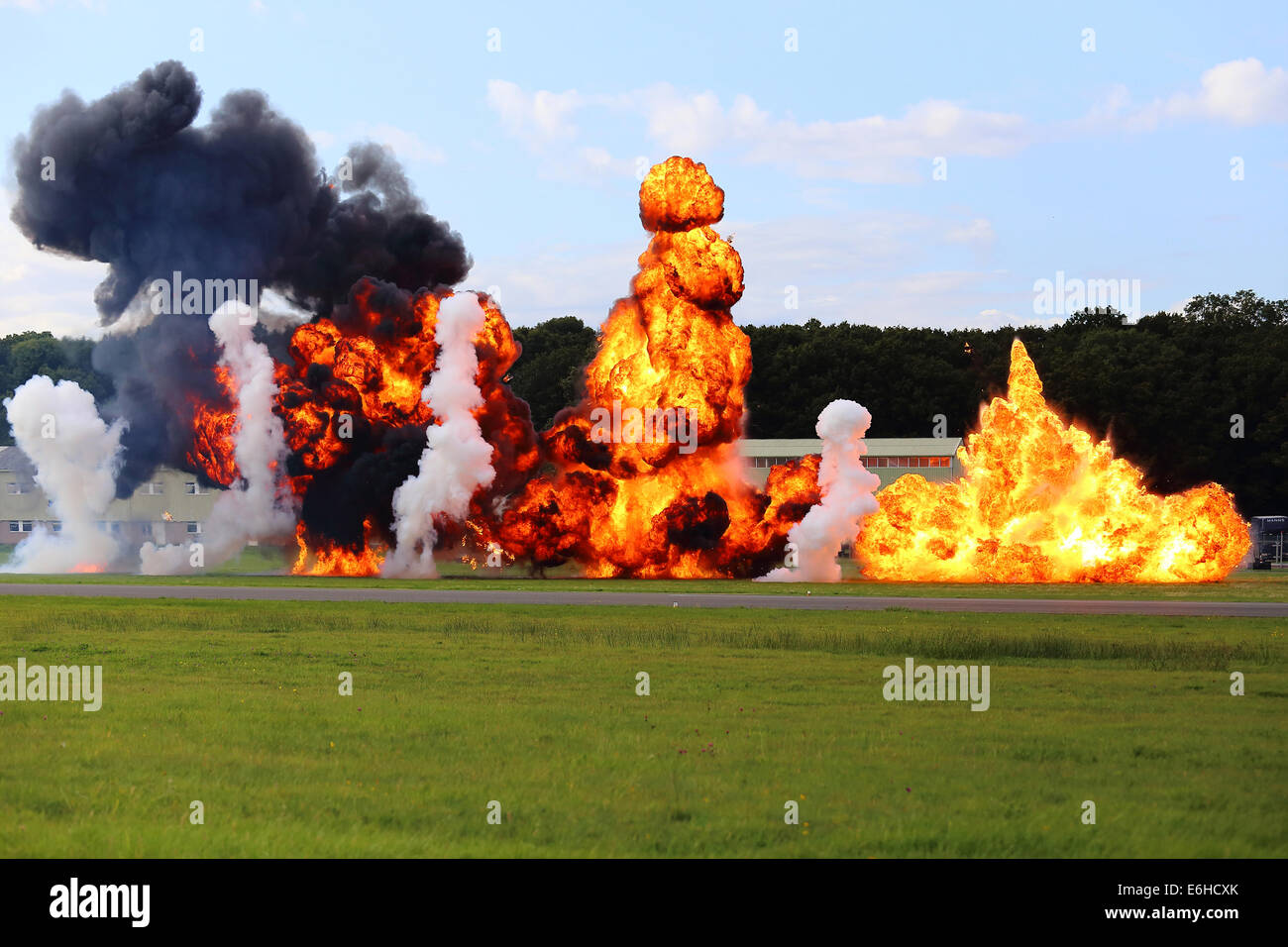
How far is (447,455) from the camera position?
74188 mm

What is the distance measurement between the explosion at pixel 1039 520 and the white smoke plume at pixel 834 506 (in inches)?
50.5

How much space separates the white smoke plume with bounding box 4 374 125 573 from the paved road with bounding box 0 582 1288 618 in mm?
22711

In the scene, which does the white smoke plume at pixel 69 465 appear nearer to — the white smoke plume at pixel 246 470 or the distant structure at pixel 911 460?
the white smoke plume at pixel 246 470

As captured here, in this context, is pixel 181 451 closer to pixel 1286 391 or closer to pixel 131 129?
pixel 131 129

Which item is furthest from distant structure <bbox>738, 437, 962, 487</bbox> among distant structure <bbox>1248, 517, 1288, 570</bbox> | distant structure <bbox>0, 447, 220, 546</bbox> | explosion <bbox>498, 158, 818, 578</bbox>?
distant structure <bbox>0, 447, 220, 546</bbox>

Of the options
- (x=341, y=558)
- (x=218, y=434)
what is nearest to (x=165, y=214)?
(x=218, y=434)

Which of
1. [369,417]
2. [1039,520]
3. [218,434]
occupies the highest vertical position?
[369,417]

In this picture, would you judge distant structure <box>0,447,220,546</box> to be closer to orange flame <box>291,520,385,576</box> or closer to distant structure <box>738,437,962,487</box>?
orange flame <box>291,520,385,576</box>

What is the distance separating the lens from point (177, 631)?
35.8 metres

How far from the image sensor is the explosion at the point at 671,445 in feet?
240

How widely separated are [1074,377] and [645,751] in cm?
9888

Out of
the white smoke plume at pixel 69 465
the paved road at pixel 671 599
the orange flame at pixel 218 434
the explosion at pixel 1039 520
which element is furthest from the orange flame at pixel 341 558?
the explosion at pixel 1039 520

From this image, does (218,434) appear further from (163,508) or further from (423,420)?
(163,508)

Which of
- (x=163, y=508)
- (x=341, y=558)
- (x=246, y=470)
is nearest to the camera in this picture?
(x=246, y=470)
